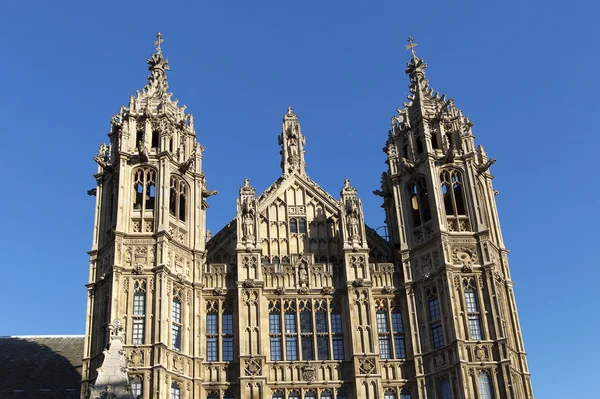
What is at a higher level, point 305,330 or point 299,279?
point 299,279

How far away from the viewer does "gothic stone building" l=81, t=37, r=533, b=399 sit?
39.7 meters

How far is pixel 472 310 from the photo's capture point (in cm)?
4153

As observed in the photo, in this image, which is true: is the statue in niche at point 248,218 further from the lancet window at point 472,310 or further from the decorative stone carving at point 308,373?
the lancet window at point 472,310

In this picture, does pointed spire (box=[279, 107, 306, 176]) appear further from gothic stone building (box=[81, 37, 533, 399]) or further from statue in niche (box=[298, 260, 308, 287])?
statue in niche (box=[298, 260, 308, 287])

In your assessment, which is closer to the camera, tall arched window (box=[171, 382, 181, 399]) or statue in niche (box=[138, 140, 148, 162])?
tall arched window (box=[171, 382, 181, 399])

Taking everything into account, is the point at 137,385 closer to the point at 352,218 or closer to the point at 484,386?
the point at 352,218

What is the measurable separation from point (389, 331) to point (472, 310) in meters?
4.46

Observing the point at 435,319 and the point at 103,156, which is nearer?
the point at 435,319

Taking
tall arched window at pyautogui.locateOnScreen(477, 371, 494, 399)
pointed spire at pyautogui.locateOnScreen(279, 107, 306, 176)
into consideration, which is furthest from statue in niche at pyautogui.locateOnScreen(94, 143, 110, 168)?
tall arched window at pyautogui.locateOnScreen(477, 371, 494, 399)

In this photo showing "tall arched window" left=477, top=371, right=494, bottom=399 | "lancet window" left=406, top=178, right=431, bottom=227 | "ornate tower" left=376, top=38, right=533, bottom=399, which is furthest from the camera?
"lancet window" left=406, top=178, right=431, bottom=227

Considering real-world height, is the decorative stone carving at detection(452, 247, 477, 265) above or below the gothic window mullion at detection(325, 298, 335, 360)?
above

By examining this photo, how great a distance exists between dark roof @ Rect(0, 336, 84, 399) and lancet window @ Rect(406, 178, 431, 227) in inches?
831

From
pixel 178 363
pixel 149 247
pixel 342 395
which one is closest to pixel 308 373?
pixel 342 395

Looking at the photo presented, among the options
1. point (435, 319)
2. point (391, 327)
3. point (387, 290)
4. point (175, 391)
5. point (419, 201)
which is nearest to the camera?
point (175, 391)
